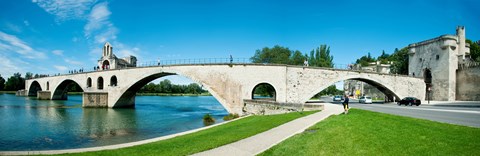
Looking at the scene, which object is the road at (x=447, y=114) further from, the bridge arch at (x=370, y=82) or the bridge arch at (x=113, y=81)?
the bridge arch at (x=113, y=81)

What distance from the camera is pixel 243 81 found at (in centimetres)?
3497

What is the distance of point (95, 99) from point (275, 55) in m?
40.5

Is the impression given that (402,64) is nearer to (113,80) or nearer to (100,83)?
(113,80)

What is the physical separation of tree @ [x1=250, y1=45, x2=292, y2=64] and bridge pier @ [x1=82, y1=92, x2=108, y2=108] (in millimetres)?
36085

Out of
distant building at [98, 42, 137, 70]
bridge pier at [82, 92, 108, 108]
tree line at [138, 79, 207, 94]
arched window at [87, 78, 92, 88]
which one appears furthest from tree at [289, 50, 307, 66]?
tree line at [138, 79, 207, 94]

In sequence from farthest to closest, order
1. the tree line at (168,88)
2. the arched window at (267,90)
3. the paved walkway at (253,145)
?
the tree line at (168,88)
the arched window at (267,90)
the paved walkway at (253,145)

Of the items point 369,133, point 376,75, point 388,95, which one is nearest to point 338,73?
point 376,75

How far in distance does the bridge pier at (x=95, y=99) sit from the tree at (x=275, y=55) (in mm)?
36085

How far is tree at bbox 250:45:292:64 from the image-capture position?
6725cm

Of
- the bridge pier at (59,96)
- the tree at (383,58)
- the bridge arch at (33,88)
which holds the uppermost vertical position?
the tree at (383,58)

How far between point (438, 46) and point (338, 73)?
19693 mm

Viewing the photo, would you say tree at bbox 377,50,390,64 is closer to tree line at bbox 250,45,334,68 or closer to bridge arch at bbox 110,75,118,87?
tree line at bbox 250,45,334,68

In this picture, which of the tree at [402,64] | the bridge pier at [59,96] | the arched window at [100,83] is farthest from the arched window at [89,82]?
the tree at [402,64]

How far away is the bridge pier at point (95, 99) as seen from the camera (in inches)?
1741
